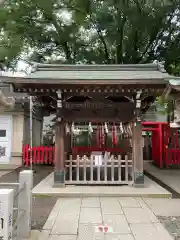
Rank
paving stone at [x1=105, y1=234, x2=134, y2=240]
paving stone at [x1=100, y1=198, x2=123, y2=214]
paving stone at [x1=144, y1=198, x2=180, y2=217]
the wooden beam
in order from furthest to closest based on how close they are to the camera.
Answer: the wooden beam → paving stone at [x1=100, y1=198, x2=123, y2=214] → paving stone at [x1=144, y1=198, x2=180, y2=217] → paving stone at [x1=105, y1=234, x2=134, y2=240]

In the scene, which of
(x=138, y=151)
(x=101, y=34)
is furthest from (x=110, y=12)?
(x=138, y=151)

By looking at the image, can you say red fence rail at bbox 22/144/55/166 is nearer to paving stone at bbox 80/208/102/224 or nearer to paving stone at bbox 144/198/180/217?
paving stone at bbox 144/198/180/217

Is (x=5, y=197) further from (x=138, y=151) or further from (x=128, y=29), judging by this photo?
(x=128, y=29)

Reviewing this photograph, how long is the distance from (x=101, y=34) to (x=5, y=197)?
14.2 metres

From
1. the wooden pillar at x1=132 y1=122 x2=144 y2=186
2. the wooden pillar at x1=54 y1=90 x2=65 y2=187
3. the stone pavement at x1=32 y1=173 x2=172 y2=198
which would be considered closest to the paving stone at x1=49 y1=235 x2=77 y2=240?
the stone pavement at x1=32 y1=173 x2=172 y2=198

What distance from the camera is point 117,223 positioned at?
5.45 metres

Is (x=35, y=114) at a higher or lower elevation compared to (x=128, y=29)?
lower

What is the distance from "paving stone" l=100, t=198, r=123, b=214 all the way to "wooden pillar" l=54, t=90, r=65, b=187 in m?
1.90

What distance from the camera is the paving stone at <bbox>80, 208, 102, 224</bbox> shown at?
5.62 meters

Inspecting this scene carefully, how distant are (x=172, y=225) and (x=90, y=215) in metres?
1.77

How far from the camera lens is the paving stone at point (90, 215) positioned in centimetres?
562

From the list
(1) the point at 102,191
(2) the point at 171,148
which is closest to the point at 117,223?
(1) the point at 102,191

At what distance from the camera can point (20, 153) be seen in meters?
14.6

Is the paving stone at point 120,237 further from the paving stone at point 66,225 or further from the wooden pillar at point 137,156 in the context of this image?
the wooden pillar at point 137,156
